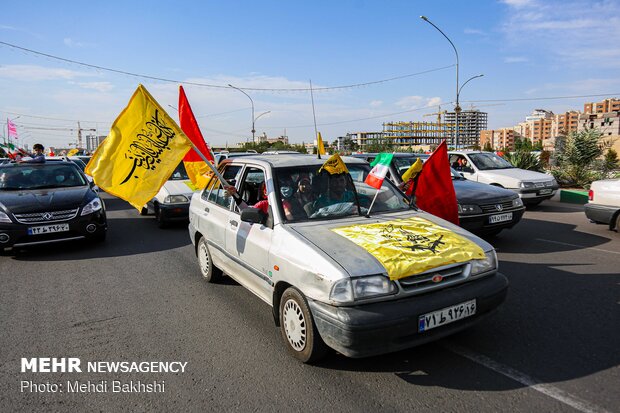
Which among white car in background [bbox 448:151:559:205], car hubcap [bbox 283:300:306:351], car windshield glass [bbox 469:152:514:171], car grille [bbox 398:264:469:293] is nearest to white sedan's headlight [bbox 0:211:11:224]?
car hubcap [bbox 283:300:306:351]

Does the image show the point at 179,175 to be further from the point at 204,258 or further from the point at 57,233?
the point at 204,258

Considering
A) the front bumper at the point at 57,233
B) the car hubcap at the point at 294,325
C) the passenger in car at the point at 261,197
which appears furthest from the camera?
the front bumper at the point at 57,233

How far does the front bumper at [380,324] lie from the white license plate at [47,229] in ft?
19.4

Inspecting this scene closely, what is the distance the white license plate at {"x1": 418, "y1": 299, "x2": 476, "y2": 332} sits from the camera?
3.07 m

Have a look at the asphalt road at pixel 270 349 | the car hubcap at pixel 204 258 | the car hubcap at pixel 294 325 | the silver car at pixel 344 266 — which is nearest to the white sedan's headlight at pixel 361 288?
the silver car at pixel 344 266

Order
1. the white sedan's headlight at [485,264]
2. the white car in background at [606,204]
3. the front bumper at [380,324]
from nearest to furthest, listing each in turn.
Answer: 1. the front bumper at [380,324]
2. the white sedan's headlight at [485,264]
3. the white car in background at [606,204]

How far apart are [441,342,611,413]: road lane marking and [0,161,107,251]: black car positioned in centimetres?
659

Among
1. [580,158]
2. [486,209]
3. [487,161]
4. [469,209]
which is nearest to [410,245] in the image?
[469,209]

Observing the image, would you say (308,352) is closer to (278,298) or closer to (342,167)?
(278,298)

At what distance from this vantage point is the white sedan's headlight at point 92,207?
25.0 ft

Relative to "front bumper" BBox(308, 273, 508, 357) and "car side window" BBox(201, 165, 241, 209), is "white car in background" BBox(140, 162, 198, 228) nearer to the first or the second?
"car side window" BBox(201, 165, 241, 209)

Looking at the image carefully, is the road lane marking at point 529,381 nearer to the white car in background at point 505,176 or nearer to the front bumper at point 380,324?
the front bumper at point 380,324

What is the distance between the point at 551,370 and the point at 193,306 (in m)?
3.59

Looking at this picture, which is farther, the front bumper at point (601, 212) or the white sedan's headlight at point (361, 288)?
the front bumper at point (601, 212)
